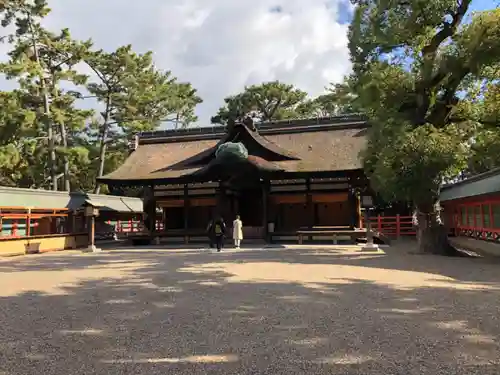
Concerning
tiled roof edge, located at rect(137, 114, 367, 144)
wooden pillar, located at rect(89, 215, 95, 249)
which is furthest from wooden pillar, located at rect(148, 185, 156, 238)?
tiled roof edge, located at rect(137, 114, 367, 144)

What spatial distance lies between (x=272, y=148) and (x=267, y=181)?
90.4 inches

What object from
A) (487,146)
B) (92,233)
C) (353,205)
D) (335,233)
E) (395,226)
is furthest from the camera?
(395,226)

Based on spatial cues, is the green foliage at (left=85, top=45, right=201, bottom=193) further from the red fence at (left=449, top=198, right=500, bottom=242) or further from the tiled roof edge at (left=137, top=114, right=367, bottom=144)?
the red fence at (left=449, top=198, right=500, bottom=242)

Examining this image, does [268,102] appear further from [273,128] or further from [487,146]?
[487,146]

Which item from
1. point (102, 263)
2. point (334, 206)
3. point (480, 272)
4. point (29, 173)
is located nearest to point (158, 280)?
point (102, 263)

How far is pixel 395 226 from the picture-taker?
78.7 feet

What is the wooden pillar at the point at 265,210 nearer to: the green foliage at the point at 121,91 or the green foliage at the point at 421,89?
the green foliage at the point at 421,89

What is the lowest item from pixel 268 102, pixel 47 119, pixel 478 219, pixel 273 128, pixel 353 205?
pixel 478 219

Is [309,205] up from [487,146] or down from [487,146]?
down

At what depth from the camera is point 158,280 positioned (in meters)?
8.62

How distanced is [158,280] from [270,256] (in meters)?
5.36

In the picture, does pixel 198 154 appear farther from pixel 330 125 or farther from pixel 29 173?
pixel 29 173

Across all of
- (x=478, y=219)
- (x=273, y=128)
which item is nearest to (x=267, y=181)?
(x=273, y=128)

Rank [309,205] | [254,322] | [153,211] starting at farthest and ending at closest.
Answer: [153,211]
[309,205]
[254,322]
